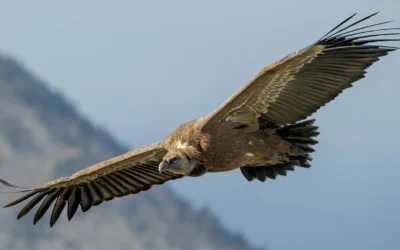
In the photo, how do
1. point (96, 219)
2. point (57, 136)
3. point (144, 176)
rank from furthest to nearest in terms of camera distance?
1. point (57, 136)
2. point (96, 219)
3. point (144, 176)

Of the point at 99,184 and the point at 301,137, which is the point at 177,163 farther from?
the point at 99,184

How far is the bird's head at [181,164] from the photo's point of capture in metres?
11.3

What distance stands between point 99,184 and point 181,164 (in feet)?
6.59

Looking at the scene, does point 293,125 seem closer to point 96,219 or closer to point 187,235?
point 96,219

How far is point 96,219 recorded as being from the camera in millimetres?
94938

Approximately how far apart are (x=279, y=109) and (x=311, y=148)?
541 mm

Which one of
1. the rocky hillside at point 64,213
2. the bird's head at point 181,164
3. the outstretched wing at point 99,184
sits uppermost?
the bird's head at point 181,164

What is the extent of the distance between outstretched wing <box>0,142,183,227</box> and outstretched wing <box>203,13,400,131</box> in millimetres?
1394

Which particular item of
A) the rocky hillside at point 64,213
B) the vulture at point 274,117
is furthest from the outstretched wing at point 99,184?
the rocky hillside at point 64,213

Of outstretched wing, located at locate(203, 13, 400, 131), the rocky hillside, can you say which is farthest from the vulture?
the rocky hillside

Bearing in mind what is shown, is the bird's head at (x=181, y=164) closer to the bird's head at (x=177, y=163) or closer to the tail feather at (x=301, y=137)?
the bird's head at (x=177, y=163)

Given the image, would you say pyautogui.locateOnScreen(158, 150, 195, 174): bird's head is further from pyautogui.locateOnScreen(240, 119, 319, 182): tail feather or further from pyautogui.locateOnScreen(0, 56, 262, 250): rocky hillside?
pyautogui.locateOnScreen(0, 56, 262, 250): rocky hillside

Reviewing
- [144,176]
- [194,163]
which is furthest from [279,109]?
[144,176]

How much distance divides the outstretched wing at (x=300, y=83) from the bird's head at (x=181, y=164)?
0.35 m
